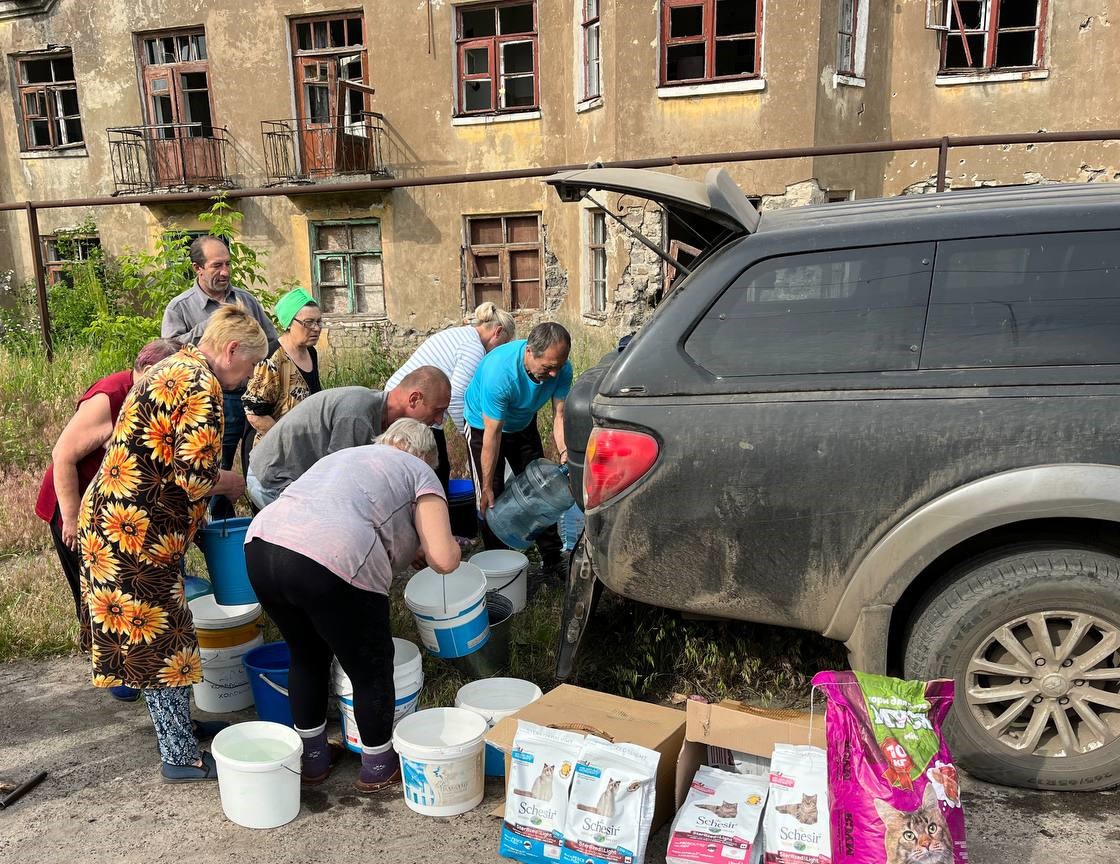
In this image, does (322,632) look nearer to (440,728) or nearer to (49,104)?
(440,728)

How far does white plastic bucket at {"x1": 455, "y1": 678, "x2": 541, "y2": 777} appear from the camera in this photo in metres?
3.24

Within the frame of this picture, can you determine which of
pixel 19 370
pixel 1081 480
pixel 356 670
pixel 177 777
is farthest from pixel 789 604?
pixel 19 370

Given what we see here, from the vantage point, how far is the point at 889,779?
2348mm

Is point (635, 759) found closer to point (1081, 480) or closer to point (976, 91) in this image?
point (1081, 480)

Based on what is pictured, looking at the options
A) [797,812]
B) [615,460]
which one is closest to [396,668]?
[615,460]

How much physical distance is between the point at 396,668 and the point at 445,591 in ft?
1.91

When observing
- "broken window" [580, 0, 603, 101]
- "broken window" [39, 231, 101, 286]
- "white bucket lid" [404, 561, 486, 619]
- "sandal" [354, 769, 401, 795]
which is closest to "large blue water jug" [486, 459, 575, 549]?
"white bucket lid" [404, 561, 486, 619]

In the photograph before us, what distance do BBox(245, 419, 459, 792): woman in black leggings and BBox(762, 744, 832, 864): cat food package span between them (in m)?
1.24

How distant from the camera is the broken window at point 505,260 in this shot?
47.3 ft

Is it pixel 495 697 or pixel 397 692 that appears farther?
pixel 495 697

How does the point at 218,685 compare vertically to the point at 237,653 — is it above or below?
below

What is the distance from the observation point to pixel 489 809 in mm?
3041

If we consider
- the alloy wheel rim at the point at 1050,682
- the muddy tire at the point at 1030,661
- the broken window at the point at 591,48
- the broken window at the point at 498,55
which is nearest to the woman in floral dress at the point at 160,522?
the muddy tire at the point at 1030,661

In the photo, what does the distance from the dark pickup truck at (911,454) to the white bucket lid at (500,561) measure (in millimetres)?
1416
